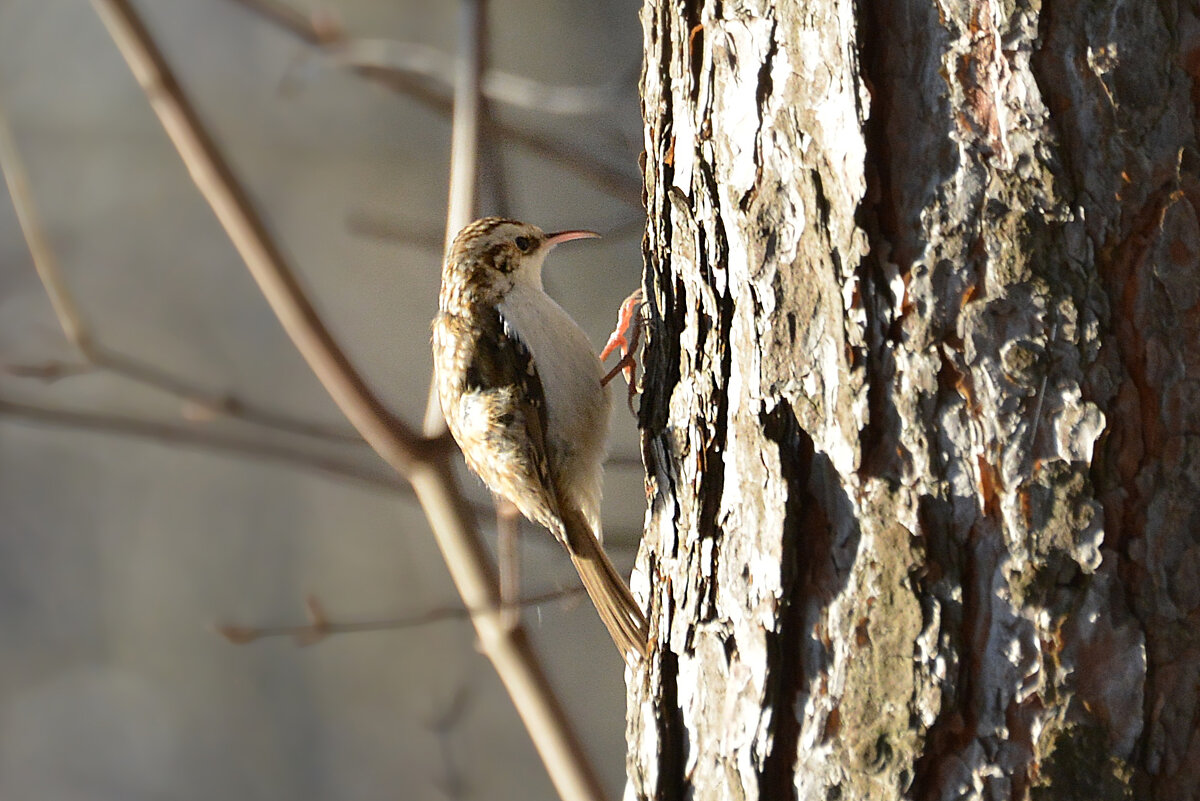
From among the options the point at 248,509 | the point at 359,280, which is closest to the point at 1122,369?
the point at 359,280

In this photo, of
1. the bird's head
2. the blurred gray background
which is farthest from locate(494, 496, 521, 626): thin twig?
the blurred gray background

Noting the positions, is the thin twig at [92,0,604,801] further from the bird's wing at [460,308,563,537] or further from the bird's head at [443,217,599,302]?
the bird's head at [443,217,599,302]

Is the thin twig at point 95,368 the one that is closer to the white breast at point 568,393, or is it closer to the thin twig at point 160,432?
the thin twig at point 160,432

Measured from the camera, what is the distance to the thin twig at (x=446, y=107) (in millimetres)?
2674

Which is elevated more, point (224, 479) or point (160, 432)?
point (224, 479)

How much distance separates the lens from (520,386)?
9.02ft

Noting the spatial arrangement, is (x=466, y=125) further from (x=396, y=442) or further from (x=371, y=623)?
(x=371, y=623)

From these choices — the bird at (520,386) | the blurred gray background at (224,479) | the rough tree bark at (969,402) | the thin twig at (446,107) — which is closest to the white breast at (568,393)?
the bird at (520,386)

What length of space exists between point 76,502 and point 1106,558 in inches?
327

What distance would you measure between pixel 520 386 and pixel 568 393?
0.39 ft

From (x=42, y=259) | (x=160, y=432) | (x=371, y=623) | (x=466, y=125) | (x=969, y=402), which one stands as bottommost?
(x=371, y=623)

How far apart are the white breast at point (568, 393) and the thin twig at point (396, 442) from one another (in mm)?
584

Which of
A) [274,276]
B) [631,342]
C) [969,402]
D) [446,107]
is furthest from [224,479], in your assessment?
[969,402]

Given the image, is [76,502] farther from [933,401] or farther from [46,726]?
[933,401]
